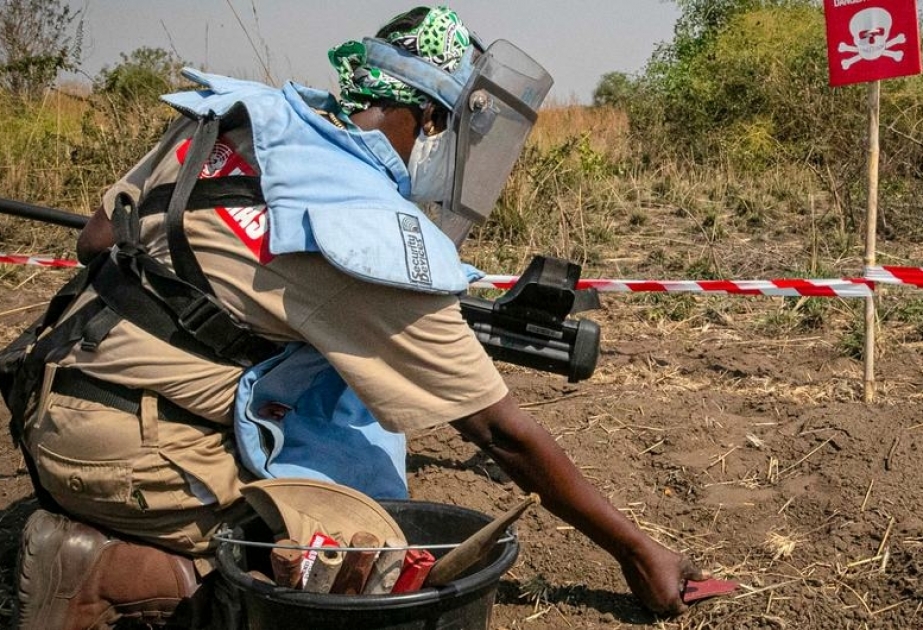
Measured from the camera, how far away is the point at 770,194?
8.66 m

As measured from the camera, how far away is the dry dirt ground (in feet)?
9.87

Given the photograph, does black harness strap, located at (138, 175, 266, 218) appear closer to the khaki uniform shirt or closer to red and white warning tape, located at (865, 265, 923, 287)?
the khaki uniform shirt

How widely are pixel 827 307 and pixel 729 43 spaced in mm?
6867

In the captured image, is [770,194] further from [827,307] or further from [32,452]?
[32,452]

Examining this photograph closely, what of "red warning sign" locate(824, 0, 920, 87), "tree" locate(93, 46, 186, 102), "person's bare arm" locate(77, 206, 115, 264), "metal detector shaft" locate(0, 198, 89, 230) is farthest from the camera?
"tree" locate(93, 46, 186, 102)

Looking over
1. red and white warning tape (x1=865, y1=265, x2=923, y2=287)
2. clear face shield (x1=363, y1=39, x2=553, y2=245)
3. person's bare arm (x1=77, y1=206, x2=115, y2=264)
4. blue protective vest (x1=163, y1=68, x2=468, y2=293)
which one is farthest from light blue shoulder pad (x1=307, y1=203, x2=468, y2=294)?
red and white warning tape (x1=865, y1=265, x2=923, y2=287)

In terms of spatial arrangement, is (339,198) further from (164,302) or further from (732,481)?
(732,481)

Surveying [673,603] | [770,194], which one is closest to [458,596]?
[673,603]

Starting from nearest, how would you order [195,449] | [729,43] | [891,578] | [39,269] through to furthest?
1. [195,449]
2. [891,578]
3. [39,269]
4. [729,43]

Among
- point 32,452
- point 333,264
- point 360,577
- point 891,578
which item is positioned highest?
point 333,264

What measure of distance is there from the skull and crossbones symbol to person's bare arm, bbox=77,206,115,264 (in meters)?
3.17

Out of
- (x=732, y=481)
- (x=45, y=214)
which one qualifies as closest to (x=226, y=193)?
(x=45, y=214)

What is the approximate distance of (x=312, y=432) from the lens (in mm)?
2734

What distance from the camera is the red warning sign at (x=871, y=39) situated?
426 centimetres
